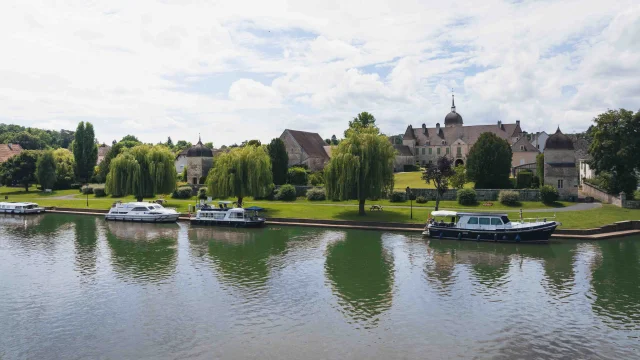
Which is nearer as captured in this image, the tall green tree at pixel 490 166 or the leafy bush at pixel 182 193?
the tall green tree at pixel 490 166

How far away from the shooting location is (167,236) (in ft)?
167

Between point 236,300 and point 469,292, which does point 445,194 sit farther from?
point 236,300

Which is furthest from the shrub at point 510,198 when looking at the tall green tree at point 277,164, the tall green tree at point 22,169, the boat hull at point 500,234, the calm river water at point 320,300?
the tall green tree at point 22,169

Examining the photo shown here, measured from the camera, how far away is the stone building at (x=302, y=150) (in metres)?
99.1

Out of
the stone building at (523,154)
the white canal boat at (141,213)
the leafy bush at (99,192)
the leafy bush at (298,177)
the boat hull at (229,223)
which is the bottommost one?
the boat hull at (229,223)

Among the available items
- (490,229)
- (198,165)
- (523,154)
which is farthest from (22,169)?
(523,154)

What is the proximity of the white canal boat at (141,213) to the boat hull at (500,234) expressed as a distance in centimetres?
3208

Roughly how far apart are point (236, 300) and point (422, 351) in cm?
1082

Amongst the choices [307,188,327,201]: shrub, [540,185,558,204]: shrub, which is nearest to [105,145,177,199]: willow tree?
[307,188,327,201]: shrub

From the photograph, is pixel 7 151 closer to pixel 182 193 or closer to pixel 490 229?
pixel 182 193

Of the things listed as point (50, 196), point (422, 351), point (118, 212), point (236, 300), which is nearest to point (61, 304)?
point (236, 300)

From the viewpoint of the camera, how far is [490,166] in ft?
232

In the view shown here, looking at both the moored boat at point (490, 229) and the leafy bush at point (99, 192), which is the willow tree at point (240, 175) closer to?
the moored boat at point (490, 229)

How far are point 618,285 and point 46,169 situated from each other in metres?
93.9
